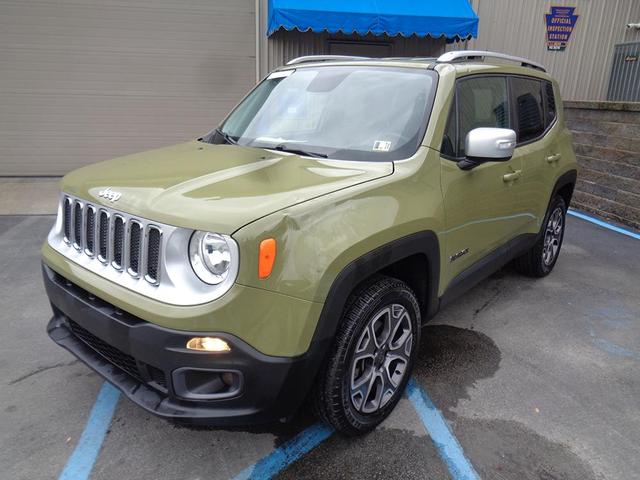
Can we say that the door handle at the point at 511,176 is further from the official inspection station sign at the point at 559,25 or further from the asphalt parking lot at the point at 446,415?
the official inspection station sign at the point at 559,25

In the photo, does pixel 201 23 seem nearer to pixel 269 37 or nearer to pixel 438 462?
pixel 269 37

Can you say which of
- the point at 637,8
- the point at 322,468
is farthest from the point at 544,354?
the point at 637,8

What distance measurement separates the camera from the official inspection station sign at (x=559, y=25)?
1080cm

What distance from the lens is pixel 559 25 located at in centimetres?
1091

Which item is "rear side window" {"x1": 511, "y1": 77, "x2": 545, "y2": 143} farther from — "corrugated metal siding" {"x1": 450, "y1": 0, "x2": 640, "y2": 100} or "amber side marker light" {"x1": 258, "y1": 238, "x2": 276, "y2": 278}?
"corrugated metal siding" {"x1": 450, "y1": 0, "x2": 640, "y2": 100}

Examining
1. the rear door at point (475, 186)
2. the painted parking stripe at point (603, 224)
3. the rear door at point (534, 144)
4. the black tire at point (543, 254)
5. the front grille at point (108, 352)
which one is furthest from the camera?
the painted parking stripe at point (603, 224)

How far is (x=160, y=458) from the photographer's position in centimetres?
243

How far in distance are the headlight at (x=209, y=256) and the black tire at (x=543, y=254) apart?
10.9ft

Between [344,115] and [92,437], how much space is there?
2230 mm

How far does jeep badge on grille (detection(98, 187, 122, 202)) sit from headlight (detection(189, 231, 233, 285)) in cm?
52

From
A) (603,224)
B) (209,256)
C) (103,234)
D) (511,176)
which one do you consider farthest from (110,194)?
(603,224)

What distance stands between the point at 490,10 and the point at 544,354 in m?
9.09

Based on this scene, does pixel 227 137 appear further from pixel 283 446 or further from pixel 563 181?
pixel 563 181

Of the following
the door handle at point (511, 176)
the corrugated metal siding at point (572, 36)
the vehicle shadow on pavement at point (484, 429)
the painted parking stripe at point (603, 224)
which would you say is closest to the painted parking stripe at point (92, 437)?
the vehicle shadow on pavement at point (484, 429)
